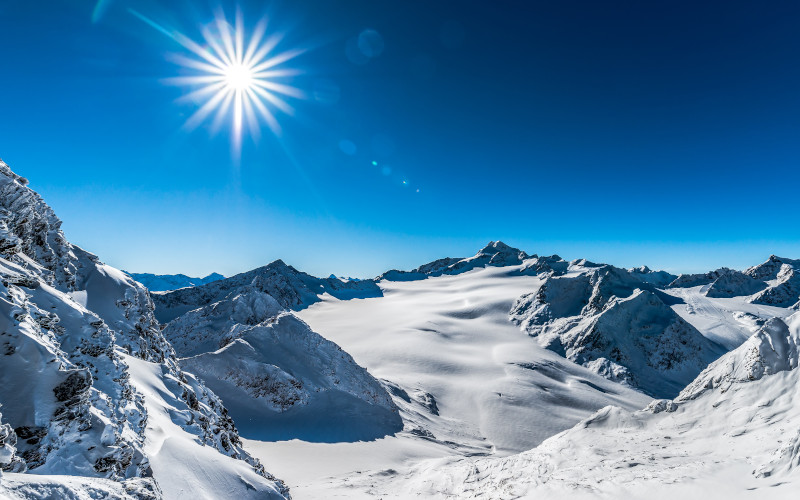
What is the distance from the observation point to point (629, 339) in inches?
2648

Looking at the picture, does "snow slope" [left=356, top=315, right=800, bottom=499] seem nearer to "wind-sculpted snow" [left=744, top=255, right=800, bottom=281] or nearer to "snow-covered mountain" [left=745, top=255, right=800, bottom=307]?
"snow-covered mountain" [left=745, top=255, right=800, bottom=307]

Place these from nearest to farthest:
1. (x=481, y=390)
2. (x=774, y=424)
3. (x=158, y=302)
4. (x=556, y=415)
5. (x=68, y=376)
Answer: (x=68, y=376) → (x=774, y=424) → (x=556, y=415) → (x=481, y=390) → (x=158, y=302)

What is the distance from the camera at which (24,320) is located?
902cm

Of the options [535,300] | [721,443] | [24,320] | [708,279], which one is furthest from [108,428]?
[708,279]

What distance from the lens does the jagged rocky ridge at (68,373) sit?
328 inches

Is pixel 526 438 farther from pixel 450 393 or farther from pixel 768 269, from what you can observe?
pixel 768 269

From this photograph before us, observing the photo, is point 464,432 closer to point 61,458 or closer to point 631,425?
point 631,425

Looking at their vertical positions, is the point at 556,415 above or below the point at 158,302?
below

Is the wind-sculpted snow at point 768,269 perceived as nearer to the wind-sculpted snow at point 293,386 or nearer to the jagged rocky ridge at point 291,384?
the jagged rocky ridge at point 291,384

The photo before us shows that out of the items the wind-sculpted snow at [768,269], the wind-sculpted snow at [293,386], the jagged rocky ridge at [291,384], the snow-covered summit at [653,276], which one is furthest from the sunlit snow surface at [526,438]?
the snow-covered summit at [653,276]

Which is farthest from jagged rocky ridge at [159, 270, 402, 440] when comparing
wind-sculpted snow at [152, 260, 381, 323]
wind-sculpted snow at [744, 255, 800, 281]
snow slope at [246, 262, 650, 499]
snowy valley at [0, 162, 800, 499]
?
wind-sculpted snow at [744, 255, 800, 281]

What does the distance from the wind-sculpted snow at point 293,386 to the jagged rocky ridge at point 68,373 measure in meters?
9.85

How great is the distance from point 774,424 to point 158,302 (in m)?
101

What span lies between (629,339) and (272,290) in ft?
321
